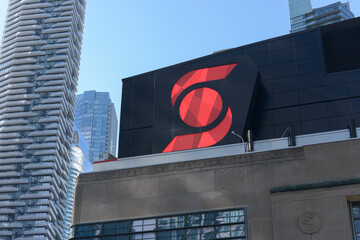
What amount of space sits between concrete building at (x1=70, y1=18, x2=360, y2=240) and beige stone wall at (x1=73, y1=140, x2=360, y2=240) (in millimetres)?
65

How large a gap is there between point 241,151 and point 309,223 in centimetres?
962

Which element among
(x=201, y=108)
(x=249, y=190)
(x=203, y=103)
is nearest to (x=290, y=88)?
(x=203, y=103)

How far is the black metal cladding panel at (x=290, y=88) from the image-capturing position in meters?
42.6

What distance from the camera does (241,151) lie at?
39.2m

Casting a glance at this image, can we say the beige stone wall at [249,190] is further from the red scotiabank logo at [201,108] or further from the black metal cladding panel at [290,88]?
the black metal cladding panel at [290,88]

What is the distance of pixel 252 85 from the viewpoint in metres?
42.5

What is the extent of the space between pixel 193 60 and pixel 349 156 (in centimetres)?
2033

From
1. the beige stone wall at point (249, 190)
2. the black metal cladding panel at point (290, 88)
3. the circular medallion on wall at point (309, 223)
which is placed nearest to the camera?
the circular medallion on wall at point (309, 223)

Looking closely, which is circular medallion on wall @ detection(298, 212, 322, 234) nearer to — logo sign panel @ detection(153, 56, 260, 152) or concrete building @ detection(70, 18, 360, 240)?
concrete building @ detection(70, 18, 360, 240)

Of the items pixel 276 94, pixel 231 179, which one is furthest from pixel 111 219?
pixel 276 94

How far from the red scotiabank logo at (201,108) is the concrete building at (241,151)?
87mm

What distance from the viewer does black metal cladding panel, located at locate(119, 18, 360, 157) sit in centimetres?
4262

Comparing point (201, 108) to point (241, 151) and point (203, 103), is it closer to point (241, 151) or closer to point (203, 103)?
point (203, 103)

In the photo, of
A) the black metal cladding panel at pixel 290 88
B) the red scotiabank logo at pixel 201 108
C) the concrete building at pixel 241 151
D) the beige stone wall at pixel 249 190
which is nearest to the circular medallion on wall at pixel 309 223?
the concrete building at pixel 241 151
